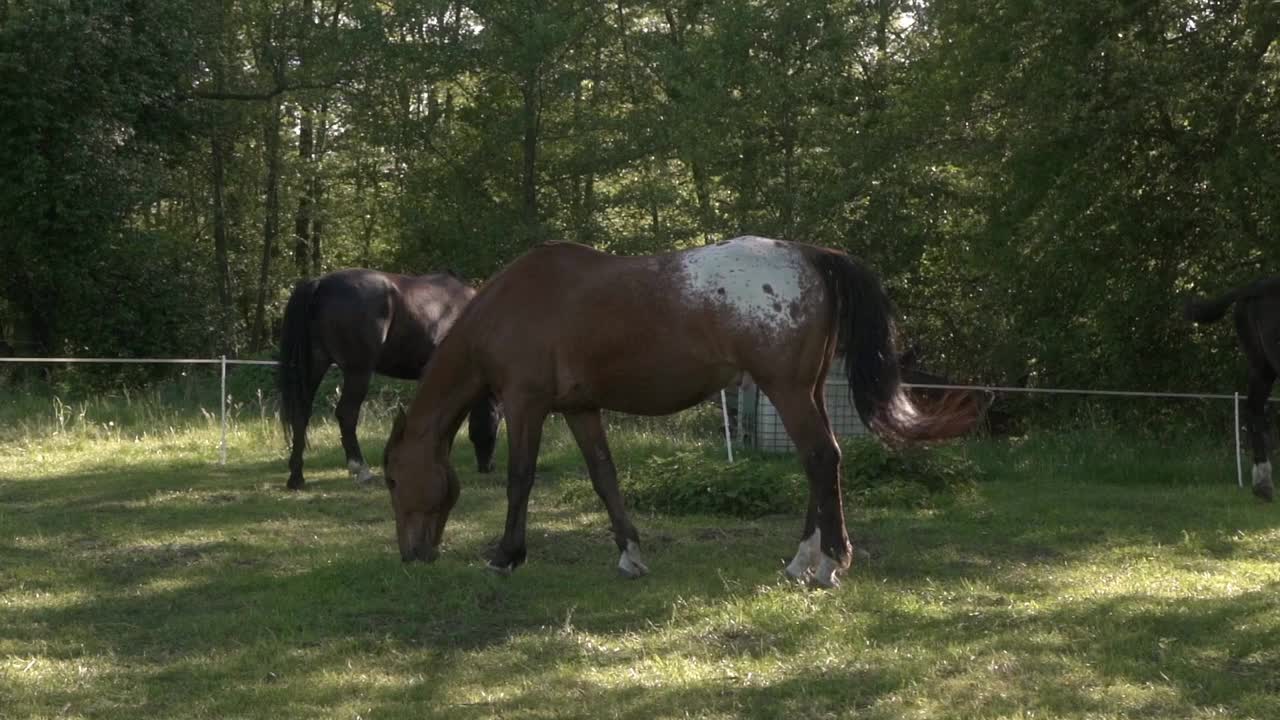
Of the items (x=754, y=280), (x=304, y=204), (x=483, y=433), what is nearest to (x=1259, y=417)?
(x=754, y=280)

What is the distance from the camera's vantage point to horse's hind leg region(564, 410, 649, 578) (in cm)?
804

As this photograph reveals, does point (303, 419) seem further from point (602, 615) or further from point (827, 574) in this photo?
point (827, 574)

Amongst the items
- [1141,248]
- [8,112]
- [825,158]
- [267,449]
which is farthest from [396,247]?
[1141,248]

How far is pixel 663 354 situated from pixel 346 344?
213 inches

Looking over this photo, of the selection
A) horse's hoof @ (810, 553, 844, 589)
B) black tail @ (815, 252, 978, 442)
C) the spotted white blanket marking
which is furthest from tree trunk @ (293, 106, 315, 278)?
horse's hoof @ (810, 553, 844, 589)

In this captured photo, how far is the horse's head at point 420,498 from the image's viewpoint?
8.19 m

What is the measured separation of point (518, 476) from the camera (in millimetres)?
7898

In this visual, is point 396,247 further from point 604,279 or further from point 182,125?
point 604,279

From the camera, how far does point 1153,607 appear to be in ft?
22.3

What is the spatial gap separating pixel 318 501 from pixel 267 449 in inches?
142

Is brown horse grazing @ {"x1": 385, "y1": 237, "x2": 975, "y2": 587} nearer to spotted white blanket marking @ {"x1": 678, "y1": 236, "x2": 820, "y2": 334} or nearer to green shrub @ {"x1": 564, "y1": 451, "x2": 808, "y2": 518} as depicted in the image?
spotted white blanket marking @ {"x1": 678, "y1": 236, "x2": 820, "y2": 334}

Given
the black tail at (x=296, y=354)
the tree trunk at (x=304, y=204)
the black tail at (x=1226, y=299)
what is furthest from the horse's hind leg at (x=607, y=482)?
the tree trunk at (x=304, y=204)

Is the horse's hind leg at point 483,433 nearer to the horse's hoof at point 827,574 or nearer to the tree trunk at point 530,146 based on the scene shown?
the horse's hoof at point 827,574

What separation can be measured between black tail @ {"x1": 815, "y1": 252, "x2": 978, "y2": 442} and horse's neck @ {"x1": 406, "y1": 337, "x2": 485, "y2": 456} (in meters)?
2.11
